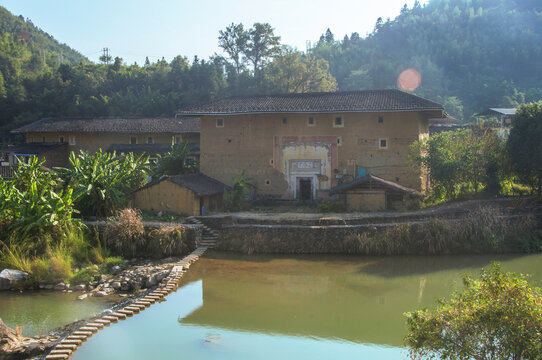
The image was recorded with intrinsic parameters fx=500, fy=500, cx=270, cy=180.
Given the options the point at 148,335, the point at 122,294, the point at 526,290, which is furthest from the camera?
the point at 122,294

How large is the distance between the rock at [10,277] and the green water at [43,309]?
25 cm

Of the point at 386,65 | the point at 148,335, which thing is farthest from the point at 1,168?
the point at 386,65

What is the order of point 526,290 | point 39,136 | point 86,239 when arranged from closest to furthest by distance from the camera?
point 526,290
point 86,239
point 39,136

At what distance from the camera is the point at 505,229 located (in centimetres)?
1584

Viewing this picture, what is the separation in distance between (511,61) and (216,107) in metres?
41.6

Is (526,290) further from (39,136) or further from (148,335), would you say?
(39,136)

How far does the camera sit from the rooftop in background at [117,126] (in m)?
29.6

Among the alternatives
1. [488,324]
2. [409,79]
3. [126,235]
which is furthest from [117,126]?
[409,79]

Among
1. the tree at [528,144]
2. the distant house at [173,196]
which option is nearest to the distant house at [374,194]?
the tree at [528,144]

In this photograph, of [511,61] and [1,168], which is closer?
[1,168]

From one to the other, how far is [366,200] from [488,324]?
43.5 ft

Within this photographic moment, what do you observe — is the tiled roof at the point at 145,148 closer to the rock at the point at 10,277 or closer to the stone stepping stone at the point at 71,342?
the rock at the point at 10,277

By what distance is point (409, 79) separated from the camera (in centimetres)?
5156

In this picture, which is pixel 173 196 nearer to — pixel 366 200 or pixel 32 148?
pixel 366 200
